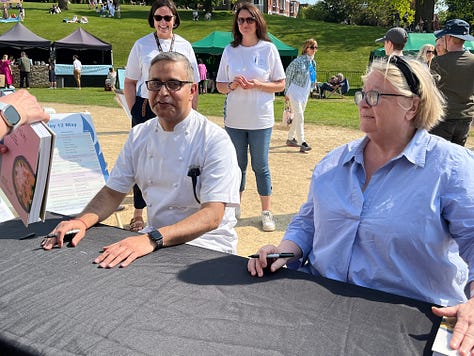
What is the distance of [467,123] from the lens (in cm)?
504

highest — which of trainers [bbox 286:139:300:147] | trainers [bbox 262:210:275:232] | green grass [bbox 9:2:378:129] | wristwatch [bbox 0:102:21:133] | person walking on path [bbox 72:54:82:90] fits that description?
green grass [bbox 9:2:378:129]

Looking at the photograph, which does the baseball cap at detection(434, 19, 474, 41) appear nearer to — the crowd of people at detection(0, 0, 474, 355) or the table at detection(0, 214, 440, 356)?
the crowd of people at detection(0, 0, 474, 355)

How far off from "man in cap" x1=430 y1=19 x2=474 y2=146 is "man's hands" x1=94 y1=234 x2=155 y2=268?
388cm

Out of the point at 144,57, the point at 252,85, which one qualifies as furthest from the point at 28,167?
the point at 252,85

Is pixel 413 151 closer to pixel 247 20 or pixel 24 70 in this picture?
pixel 247 20

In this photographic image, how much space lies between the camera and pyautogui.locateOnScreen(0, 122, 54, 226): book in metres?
1.67

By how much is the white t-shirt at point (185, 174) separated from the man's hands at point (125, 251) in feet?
1.37

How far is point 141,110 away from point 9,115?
2534 millimetres

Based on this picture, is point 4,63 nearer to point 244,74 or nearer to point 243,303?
point 244,74

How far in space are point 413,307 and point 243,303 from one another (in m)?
0.52

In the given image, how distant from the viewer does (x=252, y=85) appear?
13.7 ft

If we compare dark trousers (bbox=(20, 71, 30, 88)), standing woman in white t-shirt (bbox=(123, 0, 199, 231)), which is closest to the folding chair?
dark trousers (bbox=(20, 71, 30, 88))

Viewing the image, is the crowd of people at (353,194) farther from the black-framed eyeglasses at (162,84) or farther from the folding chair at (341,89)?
the folding chair at (341,89)

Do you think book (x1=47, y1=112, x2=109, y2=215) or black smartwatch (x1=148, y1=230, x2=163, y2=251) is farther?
book (x1=47, y1=112, x2=109, y2=215)
